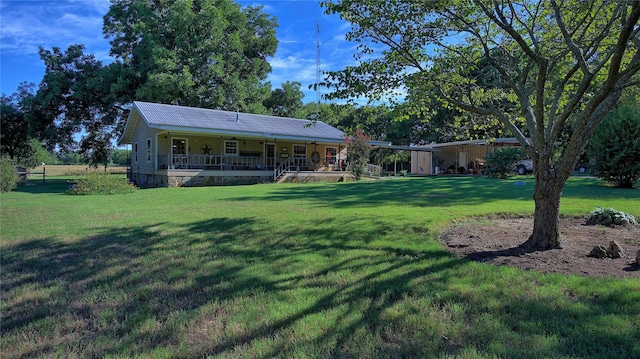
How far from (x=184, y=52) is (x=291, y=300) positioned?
28.7 m

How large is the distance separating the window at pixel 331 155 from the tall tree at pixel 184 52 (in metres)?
8.11

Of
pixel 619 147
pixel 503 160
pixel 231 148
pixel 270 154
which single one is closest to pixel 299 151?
pixel 270 154

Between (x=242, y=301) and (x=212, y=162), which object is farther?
(x=212, y=162)

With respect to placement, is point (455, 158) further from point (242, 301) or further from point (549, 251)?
point (242, 301)

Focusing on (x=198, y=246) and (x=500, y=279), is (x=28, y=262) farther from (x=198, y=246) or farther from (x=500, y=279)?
(x=500, y=279)

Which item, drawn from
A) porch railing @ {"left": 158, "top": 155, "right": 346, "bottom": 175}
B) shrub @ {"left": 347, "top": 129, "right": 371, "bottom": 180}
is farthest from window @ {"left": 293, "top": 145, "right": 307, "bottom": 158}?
shrub @ {"left": 347, "top": 129, "right": 371, "bottom": 180}

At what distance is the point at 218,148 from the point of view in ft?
72.7

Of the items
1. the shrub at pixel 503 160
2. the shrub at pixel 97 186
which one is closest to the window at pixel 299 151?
the shrub at pixel 503 160

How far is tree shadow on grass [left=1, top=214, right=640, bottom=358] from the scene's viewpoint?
257cm

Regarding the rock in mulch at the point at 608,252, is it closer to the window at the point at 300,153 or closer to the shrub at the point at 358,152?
the shrub at the point at 358,152

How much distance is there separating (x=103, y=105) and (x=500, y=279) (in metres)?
32.0

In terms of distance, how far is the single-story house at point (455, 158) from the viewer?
30.5 m

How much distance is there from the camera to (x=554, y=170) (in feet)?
16.3

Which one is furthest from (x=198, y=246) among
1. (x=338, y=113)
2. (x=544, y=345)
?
(x=544, y=345)
